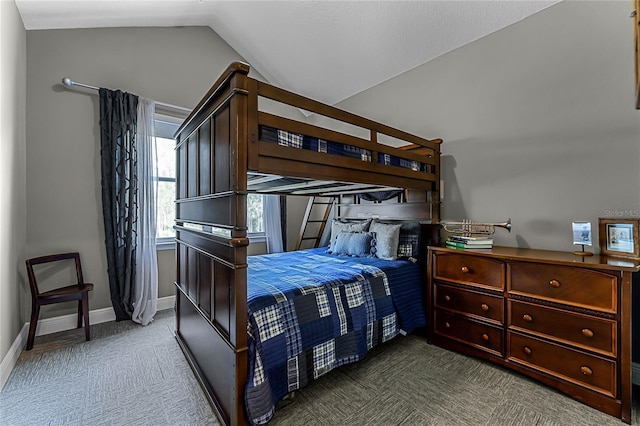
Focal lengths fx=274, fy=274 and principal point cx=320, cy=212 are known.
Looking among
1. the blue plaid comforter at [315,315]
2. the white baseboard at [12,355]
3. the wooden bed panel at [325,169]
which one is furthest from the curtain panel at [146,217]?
the wooden bed panel at [325,169]

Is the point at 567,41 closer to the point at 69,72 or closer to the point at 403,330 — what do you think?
the point at 403,330

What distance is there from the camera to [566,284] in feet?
5.55

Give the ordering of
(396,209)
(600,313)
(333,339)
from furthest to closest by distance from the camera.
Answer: (396,209)
(333,339)
(600,313)

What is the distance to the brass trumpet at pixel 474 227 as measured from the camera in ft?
7.42

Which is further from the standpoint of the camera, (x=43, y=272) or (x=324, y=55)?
(x=324, y=55)

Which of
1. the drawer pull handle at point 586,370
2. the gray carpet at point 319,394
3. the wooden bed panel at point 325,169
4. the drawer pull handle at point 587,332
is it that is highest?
the wooden bed panel at point 325,169

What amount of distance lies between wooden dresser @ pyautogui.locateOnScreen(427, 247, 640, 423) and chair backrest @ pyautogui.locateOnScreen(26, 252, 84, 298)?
332 centimetres

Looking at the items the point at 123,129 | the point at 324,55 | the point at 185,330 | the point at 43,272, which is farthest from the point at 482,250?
the point at 43,272

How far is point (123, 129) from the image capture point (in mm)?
2852

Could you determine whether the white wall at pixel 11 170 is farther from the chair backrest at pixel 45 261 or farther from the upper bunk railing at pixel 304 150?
the upper bunk railing at pixel 304 150

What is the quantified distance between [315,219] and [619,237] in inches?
138

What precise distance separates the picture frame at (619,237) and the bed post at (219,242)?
232 centimetres

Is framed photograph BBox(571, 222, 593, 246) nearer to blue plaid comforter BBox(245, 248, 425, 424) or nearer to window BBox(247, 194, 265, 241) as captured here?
blue plaid comforter BBox(245, 248, 425, 424)

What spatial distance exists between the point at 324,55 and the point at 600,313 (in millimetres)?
3490
